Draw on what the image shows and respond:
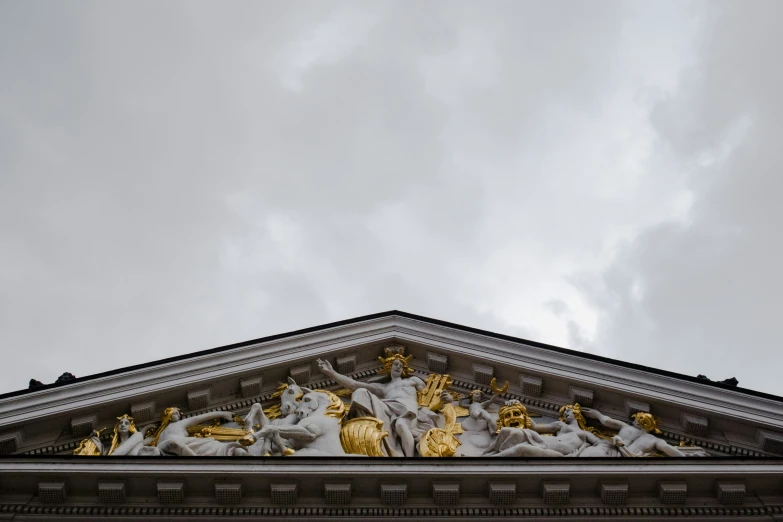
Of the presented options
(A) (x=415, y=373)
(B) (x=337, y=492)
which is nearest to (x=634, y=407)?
(A) (x=415, y=373)

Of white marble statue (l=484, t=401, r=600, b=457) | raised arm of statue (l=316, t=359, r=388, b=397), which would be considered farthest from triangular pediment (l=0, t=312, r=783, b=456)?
white marble statue (l=484, t=401, r=600, b=457)

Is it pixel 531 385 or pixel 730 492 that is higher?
pixel 531 385

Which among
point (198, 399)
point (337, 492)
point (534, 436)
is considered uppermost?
point (198, 399)

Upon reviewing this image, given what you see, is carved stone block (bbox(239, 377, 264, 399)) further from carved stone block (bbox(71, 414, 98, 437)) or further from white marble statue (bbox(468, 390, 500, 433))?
white marble statue (bbox(468, 390, 500, 433))

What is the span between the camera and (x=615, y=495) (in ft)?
45.6

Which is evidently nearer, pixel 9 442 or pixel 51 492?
pixel 51 492

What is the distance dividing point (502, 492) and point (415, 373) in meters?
4.68

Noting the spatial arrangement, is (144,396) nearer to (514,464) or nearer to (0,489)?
(0,489)

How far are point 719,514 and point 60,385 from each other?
1145 centimetres

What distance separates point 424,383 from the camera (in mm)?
17609

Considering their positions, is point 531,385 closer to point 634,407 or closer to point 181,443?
point 634,407

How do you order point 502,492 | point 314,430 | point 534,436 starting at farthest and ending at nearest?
point 534,436 → point 314,430 → point 502,492

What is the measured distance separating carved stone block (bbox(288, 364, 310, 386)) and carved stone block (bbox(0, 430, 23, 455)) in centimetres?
497

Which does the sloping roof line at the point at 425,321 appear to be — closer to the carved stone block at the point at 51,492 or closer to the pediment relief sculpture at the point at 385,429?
the pediment relief sculpture at the point at 385,429
